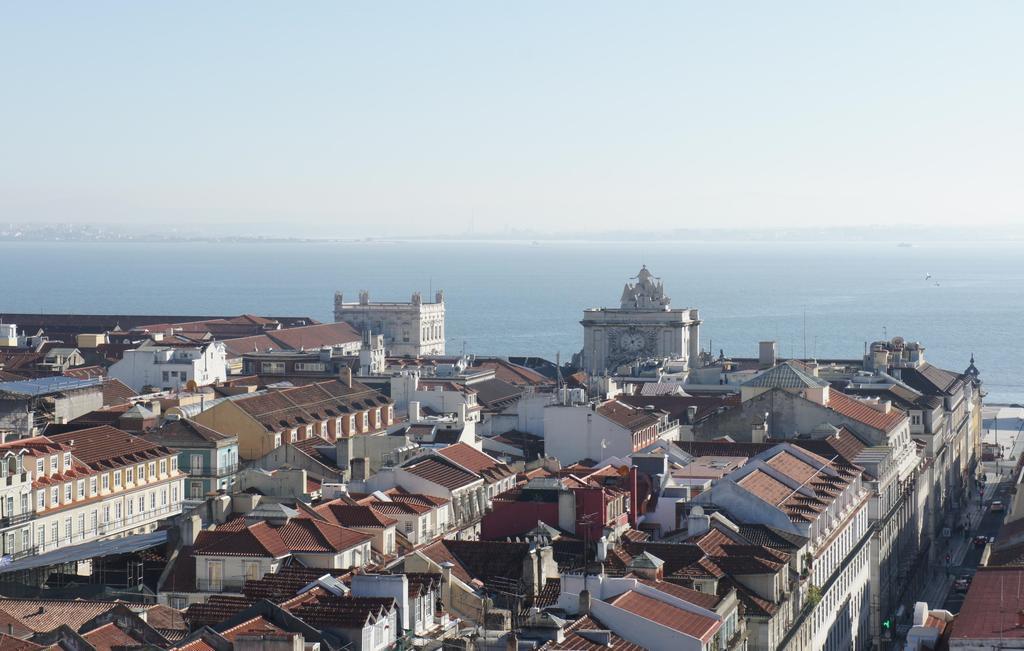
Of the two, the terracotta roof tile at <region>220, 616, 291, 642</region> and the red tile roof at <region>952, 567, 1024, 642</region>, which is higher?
the terracotta roof tile at <region>220, 616, 291, 642</region>

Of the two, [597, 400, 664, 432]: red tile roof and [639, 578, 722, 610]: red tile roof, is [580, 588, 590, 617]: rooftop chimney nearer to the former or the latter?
[639, 578, 722, 610]: red tile roof

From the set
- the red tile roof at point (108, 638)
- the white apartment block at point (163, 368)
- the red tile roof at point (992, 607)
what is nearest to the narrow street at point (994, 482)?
the red tile roof at point (992, 607)

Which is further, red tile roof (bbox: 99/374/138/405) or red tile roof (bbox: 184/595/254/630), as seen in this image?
red tile roof (bbox: 99/374/138/405)

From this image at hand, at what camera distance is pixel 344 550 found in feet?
148

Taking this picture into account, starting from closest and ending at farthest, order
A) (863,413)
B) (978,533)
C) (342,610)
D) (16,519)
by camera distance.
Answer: (342,610)
(16,519)
(863,413)
(978,533)

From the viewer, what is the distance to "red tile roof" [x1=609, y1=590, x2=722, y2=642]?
126ft

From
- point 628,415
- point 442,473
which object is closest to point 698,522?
point 442,473

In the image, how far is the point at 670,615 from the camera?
3912 cm

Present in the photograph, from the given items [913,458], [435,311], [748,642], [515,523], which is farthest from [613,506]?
[435,311]

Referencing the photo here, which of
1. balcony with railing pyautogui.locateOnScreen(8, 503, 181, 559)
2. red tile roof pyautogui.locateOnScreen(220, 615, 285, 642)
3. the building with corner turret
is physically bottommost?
the building with corner turret

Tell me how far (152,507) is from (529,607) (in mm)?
23631

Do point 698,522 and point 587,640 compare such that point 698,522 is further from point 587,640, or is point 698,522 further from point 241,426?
point 241,426

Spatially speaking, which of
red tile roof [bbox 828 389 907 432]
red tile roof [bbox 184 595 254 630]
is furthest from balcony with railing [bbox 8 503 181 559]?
red tile roof [bbox 828 389 907 432]

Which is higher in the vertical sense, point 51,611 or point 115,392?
point 51,611
